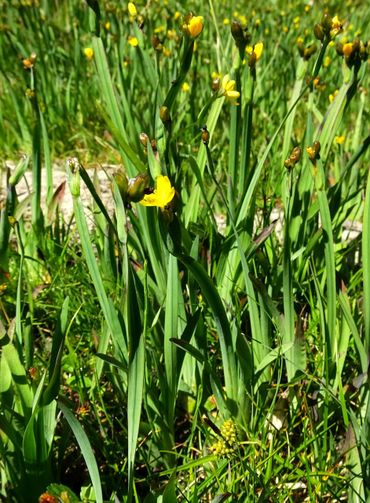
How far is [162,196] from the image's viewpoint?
911mm

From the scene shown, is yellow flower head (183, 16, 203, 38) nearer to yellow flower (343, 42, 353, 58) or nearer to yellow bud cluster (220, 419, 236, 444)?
yellow flower (343, 42, 353, 58)

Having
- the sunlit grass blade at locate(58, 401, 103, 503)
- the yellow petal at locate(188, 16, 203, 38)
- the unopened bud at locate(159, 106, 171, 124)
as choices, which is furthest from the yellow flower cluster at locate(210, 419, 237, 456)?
the yellow petal at locate(188, 16, 203, 38)

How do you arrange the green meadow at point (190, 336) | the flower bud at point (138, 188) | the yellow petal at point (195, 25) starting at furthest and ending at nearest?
the yellow petal at point (195, 25), the green meadow at point (190, 336), the flower bud at point (138, 188)

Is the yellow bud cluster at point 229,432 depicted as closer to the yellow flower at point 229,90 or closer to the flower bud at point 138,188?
the flower bud at point 138,188

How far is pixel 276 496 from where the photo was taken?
1.11 meters

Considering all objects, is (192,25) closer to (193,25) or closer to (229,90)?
(193,25)

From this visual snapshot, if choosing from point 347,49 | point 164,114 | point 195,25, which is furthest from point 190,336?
point 347,49

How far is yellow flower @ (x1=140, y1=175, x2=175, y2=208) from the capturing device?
909mm

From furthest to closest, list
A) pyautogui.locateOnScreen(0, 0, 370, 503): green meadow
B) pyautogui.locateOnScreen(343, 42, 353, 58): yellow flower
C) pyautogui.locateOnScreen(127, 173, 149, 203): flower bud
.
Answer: pyautogui.locateOnScreen(343, 42, 353, 58): yellow flower → pyautogui.locateOnScreen(0, 0, 370, 503): green meadow → pyautogui.locateOnScreen(127, 173, 149, 203): flower bud

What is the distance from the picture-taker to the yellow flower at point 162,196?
0.91 meters

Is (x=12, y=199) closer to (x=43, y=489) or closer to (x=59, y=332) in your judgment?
(x=59, y=332)

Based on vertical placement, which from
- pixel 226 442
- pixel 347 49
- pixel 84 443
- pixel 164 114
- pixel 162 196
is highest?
pixel 347 49

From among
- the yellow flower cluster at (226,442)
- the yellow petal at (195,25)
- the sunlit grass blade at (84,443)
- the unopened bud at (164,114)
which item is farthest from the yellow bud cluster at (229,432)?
the yellow petal at (195,25)

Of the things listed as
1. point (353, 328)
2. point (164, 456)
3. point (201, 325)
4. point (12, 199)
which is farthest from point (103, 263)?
point (353, 328)
